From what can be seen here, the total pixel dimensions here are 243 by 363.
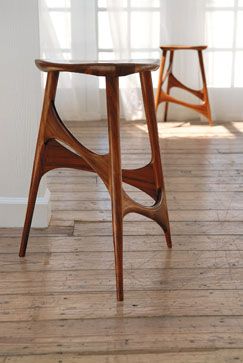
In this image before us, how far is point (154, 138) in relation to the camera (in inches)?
73.9

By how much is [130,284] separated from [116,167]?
36cm

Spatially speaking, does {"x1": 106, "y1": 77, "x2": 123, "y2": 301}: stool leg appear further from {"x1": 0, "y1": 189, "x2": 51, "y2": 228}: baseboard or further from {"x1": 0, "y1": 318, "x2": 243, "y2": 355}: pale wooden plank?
{"x1": 0, "y1": 189, "x2": 51, "y2": 228}: baseboard

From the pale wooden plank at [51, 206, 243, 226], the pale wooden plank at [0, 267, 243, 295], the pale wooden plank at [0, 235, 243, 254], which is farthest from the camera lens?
the pale wooden plank at [51, 206, 243, 226]

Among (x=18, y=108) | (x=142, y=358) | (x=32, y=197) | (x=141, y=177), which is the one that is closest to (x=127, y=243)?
(x=141, y=177)

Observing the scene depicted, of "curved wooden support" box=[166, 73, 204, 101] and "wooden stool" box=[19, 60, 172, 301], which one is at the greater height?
"wooden stool" box=[19, 60, 172, 301]

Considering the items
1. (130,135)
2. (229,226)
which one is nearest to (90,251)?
(229,226)

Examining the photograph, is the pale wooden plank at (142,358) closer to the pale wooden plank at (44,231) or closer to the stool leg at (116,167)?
the stool leg at (116,167)

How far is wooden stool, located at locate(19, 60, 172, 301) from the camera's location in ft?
5.34

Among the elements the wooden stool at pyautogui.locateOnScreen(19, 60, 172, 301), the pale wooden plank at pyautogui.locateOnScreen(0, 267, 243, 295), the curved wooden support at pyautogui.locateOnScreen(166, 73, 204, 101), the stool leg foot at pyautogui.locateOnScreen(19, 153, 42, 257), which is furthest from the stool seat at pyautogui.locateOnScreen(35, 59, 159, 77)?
the curved wooden support at pyautogui.locateOnScreen(166, 73, 204, 101)

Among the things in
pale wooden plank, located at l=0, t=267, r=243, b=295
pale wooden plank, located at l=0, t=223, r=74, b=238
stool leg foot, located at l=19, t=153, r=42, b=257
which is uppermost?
stool leg foot, located at l=19, t=153, r=42, b=257

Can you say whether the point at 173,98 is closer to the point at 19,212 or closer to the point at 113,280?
the point at 19,212

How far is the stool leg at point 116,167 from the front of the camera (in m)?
1.63

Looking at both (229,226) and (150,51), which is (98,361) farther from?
(150,51)

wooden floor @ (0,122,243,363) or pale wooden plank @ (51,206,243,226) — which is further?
pale wooden plank @ (51,206,243,226)
